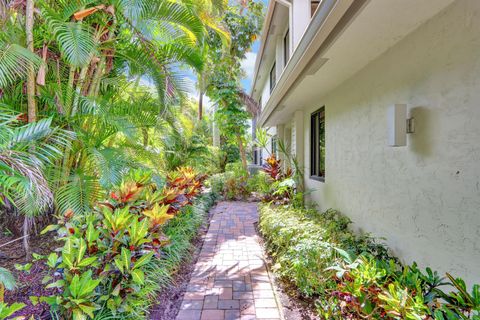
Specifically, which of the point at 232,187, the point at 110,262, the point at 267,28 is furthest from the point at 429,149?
the point at 232,187

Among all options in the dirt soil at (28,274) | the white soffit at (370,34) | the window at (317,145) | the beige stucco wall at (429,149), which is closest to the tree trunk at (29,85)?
the dirt soil at (28,274)

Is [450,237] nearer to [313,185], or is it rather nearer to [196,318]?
[196,318]

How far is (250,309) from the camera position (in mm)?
3121

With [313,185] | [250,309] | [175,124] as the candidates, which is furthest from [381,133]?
[175,124]

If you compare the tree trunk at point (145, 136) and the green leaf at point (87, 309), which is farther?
the tree trunk at point (145, 136)

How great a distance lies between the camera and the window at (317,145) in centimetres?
623

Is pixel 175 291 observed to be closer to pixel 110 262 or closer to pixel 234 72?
pixel 110 262

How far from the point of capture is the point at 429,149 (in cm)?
258

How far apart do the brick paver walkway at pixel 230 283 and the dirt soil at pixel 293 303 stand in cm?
11

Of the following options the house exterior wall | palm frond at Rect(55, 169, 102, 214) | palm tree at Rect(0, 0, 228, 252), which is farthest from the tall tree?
palm frond at Rect(55, 169, 102, 214)

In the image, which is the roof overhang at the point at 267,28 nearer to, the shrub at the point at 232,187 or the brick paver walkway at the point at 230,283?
the shrub at the point at 232,187

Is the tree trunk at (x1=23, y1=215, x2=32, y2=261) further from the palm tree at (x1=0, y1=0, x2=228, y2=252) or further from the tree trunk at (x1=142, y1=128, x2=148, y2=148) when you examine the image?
the tree trunk at (x1=142, y1=128, x2=148, y2=148)

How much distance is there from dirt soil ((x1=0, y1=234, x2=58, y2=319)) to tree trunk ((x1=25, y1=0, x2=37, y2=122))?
1856 millimetres

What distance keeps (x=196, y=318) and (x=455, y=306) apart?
243 cm
